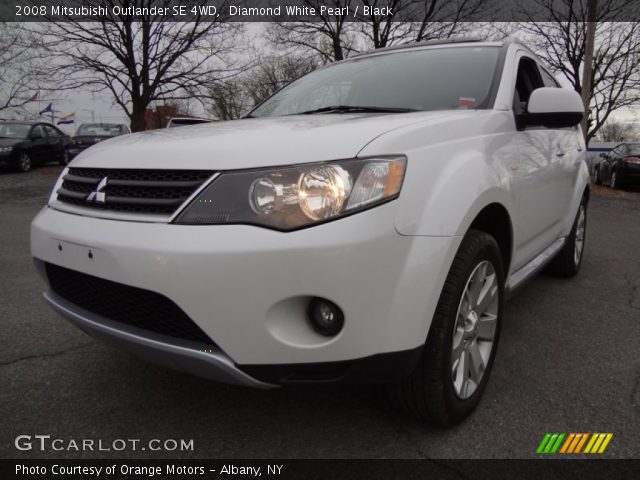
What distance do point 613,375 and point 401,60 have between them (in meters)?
2.03

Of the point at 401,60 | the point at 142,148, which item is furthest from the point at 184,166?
the point at 401,60

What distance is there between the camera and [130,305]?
167 cm

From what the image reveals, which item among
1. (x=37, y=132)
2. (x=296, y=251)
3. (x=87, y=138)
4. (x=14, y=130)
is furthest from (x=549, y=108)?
(x=87, y=138)

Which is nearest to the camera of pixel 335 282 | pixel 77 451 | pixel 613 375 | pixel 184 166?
pixel 335 282

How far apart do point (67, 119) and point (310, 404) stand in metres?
52.4

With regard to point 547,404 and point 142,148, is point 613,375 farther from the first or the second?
point 142,148

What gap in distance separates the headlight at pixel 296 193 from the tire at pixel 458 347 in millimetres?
446

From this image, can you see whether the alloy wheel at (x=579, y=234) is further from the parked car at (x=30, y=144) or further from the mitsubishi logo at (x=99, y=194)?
the parked car at (x=30, y=144)

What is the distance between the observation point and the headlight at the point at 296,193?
58.1 inches

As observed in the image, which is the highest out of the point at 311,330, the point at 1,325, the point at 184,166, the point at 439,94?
the point at 439,94

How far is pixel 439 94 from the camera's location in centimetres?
243

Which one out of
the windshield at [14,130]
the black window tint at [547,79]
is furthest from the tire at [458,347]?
the windshield at [14,130]

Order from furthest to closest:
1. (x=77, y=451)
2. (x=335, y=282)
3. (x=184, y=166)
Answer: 1. (x=77, y=451)
2. (x=184, y=166)
3. (x=335, y=282)

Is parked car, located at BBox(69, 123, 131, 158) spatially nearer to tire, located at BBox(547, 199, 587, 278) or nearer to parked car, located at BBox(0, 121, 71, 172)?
parked car, located at BBox(0, 121, 71, 172)
